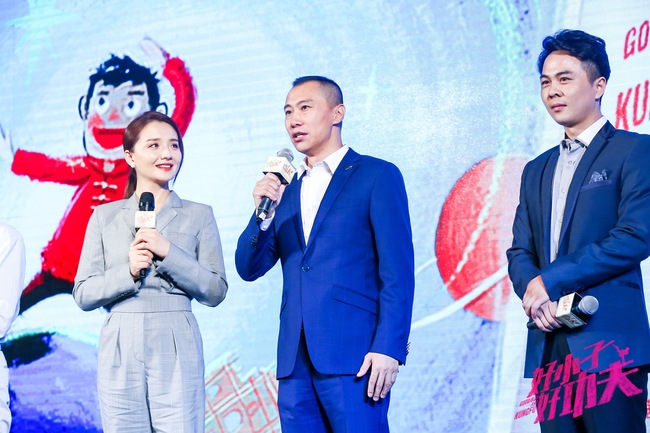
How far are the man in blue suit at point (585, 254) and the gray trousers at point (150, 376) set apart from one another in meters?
0.93

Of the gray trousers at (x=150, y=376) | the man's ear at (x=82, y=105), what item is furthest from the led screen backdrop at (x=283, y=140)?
the gray trousers at (x=150, y=376)

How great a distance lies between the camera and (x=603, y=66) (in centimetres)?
225

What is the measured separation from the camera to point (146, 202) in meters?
2.35

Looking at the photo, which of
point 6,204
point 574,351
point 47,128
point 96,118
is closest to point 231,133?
point 96,118

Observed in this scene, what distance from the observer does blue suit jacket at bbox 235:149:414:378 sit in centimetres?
211

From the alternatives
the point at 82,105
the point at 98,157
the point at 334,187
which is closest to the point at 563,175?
the point at 334,187

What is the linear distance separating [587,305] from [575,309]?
1.2 inches

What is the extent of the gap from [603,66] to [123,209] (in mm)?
1469

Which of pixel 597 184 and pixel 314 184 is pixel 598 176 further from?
pixel 314 184

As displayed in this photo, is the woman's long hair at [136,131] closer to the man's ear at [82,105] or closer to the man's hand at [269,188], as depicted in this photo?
the man's hand at [269,188]

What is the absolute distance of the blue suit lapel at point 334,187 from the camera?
7.32 ft

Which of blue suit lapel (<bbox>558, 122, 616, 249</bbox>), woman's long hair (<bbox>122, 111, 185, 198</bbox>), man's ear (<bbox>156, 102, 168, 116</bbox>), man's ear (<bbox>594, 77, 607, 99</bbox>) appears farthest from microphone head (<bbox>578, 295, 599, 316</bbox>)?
man's ear (<bbox>156, 102, 168, 116</bbox>)

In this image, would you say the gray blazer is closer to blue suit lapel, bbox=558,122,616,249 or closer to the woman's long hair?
the woman's long hair

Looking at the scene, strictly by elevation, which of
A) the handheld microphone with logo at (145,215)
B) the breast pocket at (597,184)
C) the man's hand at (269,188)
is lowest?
the handheld microphone with logo at (145,215)
